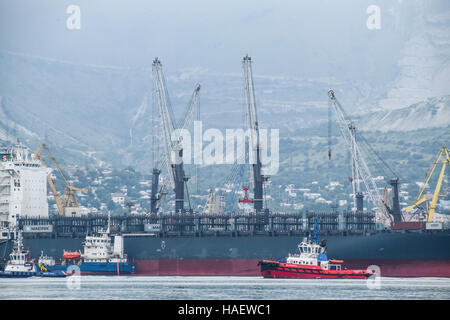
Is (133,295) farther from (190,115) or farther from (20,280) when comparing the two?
(190,115)

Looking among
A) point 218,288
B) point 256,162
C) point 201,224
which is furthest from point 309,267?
point 256,162

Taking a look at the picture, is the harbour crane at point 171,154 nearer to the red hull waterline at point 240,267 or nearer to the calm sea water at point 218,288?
the red hull waterline at point 240,267

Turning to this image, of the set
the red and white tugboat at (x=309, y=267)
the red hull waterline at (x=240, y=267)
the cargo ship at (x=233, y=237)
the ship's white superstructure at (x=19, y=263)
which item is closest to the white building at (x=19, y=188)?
the cargo ship at (x=233, y=237)

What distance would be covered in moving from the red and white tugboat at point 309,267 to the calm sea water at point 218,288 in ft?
4.07

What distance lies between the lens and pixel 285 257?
10756 cm

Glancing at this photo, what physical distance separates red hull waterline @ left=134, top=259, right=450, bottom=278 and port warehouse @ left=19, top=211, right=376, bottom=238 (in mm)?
3650

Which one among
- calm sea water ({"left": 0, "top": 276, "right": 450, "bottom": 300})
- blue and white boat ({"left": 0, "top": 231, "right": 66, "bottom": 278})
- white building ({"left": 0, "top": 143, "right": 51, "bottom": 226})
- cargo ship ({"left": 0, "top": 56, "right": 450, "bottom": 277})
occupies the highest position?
white building ({"left": 0, "top": 143, "right": 51, "bottom": 226})

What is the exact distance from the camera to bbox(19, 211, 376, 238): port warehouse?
363 feet

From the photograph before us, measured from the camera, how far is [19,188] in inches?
4781

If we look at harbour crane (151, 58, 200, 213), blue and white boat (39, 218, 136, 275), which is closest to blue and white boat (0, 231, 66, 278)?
blue and white boat (39, 218, 136, 275)

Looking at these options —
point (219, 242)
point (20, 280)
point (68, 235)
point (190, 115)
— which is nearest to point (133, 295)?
point (20, 280)

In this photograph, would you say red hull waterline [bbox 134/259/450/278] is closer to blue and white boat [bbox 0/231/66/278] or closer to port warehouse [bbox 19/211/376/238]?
port warehouse [bbox 19/211/376/238]

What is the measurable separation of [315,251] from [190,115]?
3526 centimetres

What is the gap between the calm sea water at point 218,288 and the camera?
76.6 metres
